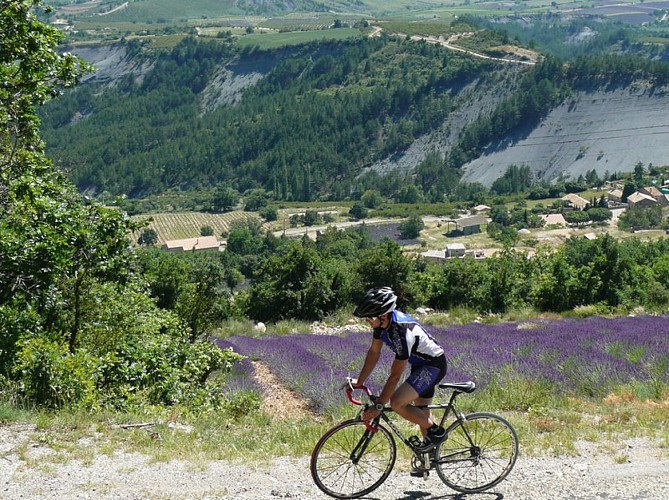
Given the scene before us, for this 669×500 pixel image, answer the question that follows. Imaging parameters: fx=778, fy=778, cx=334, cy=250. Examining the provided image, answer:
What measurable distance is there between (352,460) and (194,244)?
9670 centimetres

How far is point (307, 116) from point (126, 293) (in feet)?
591

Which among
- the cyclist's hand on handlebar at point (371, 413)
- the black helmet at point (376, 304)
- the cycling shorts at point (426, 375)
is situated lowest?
the cyclist's hand on handlebar at point (371, 413)

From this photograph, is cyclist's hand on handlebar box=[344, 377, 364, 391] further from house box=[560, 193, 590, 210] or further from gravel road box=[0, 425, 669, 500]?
house box=[560, 193, 590, 210]

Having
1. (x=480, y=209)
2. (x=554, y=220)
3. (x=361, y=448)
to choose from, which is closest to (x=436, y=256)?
(x=554, y=220)

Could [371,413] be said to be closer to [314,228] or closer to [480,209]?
[314,228]

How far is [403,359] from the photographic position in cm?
704

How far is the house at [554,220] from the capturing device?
105438 millimetres

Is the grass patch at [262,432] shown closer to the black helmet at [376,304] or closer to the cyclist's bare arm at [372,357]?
the cyclist's bare arm at [372,357]

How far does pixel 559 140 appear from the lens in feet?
506

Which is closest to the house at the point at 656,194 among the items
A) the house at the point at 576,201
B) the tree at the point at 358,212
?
the house at the point at 576,201

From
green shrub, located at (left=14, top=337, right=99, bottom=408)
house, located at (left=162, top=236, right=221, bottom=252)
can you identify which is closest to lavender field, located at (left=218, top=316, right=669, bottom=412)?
green shrub, located at (left=14, top=337, right=99, bottom=408)

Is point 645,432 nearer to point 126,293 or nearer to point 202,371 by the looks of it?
point 202,371

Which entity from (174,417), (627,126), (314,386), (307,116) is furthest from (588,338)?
(307,116)

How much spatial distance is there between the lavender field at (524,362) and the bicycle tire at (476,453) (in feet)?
11.6
